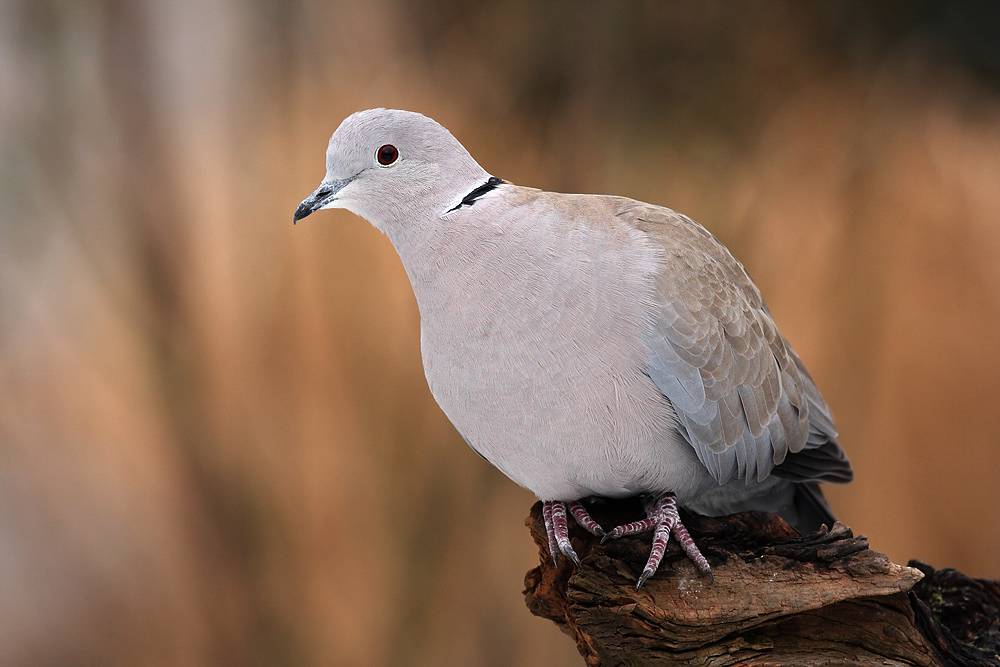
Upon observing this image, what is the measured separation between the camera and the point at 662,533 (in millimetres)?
1709

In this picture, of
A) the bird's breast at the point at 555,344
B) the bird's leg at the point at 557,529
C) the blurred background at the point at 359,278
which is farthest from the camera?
the blurred background at the point at 359,278

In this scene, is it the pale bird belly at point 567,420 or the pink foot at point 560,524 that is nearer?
the pale bird belly at point 567,420

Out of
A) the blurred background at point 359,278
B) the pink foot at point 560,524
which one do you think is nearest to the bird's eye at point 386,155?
the pink foot at point 560,524

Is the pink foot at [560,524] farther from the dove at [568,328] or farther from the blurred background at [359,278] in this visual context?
the blurred background at [359,278]

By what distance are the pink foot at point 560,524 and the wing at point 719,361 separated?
296mm

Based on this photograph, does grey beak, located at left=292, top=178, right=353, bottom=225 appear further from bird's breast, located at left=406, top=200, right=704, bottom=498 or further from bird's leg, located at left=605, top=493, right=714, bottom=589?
bird's leg, located at left=605, top=493, right=714, bottom=589

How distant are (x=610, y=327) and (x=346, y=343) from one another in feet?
5.81

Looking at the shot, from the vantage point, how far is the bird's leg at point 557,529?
175 cm

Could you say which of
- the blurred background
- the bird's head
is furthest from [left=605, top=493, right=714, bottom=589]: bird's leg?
the blurred background

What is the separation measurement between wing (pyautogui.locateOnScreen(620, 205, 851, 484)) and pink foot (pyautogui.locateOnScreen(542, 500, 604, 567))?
296 millimetres

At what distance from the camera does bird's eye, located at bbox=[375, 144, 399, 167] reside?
1.67m

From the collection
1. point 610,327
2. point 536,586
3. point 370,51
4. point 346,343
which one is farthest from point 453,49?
point 536,586

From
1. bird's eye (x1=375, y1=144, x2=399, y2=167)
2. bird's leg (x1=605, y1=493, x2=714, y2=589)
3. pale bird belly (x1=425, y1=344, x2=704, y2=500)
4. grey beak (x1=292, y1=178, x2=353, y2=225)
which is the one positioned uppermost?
bird's eye (x1=375, y1=144, x2=399, y2=167)

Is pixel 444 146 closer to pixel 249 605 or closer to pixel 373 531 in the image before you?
pixel 373 531
